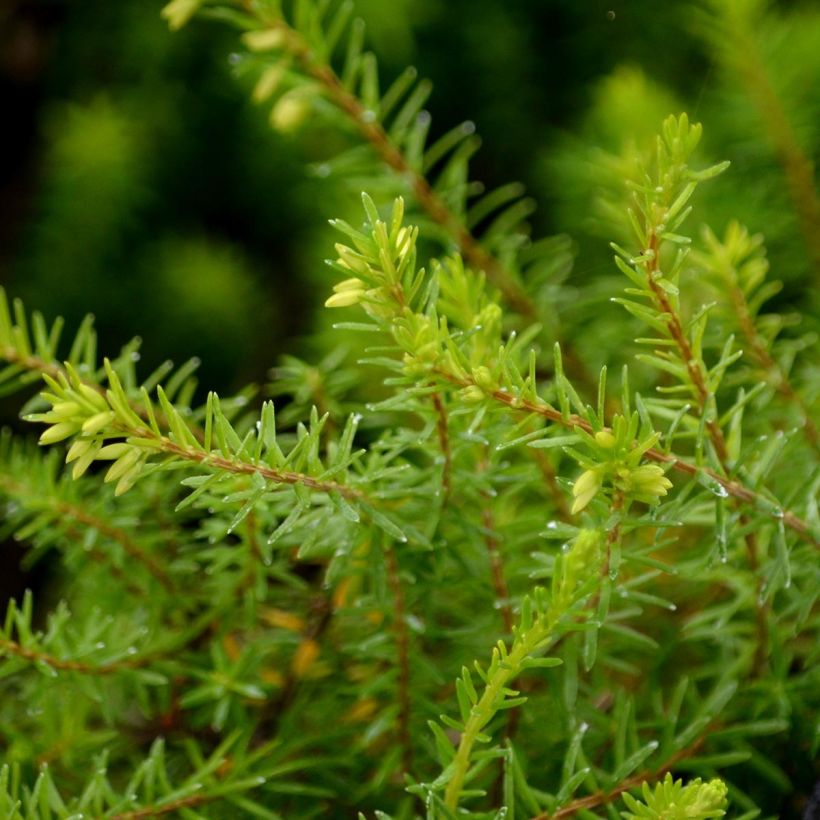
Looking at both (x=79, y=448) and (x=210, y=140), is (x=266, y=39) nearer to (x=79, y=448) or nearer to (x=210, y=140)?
(x=79, y=448)

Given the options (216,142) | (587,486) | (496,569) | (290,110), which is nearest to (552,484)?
(496,569)

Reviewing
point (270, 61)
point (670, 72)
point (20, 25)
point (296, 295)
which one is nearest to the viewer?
point (270, 61)

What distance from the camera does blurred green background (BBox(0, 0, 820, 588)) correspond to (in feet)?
3.56

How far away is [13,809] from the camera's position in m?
0.41

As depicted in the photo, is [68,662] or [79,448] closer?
[79,448]

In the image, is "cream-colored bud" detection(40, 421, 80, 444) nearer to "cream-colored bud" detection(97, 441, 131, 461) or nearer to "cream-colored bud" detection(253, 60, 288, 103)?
"cream-colored bud" detection(97, 441, 131, 461)

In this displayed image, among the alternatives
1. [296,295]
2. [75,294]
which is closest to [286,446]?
[75,294]

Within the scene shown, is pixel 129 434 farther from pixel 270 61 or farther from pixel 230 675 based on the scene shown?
pixel 270 61

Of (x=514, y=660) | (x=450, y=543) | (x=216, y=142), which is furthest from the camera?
(x=216, y=142)

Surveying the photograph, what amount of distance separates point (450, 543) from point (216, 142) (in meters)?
0.83

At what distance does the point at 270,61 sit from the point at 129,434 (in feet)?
1.10

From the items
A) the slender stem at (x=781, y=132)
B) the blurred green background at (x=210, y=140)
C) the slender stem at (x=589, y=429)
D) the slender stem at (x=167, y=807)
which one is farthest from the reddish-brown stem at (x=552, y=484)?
the blurred green background at (x=210, y=140)

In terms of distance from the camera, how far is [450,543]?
0.50 m

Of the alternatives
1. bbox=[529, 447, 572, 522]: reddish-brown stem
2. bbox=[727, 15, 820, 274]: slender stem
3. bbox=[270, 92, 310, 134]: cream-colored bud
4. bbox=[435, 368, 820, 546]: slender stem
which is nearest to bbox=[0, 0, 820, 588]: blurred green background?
bbox=[727, 15, 820, 274]: slender stem
